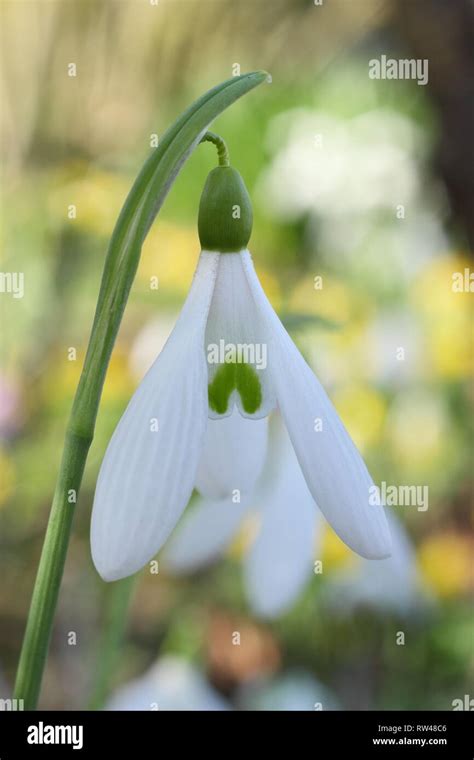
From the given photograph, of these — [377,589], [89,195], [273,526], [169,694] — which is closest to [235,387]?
[273,526]

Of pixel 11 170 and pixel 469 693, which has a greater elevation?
pixel 11 170

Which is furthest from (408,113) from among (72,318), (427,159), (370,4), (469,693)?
(469,693)

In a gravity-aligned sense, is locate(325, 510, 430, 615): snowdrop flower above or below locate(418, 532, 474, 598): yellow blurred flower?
below

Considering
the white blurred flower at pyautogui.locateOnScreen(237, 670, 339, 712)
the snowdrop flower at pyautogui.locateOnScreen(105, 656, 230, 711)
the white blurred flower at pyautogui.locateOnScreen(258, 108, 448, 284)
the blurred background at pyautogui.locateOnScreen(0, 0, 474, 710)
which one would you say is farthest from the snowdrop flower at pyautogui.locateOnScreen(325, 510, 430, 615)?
the white blurred flower at pyautogui.locateOnScreen(258, 108, 448, 284)

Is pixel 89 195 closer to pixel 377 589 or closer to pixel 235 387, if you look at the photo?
pixel 377 589

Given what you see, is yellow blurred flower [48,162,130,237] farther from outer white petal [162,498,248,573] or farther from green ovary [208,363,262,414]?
green ovary [208,363,262,414]

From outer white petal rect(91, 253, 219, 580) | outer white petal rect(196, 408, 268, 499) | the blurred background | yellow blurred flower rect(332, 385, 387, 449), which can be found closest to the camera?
outer white petal rect(91, 253, 219, 580)

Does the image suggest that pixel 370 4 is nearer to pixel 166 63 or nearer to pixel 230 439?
pixel 166 63
